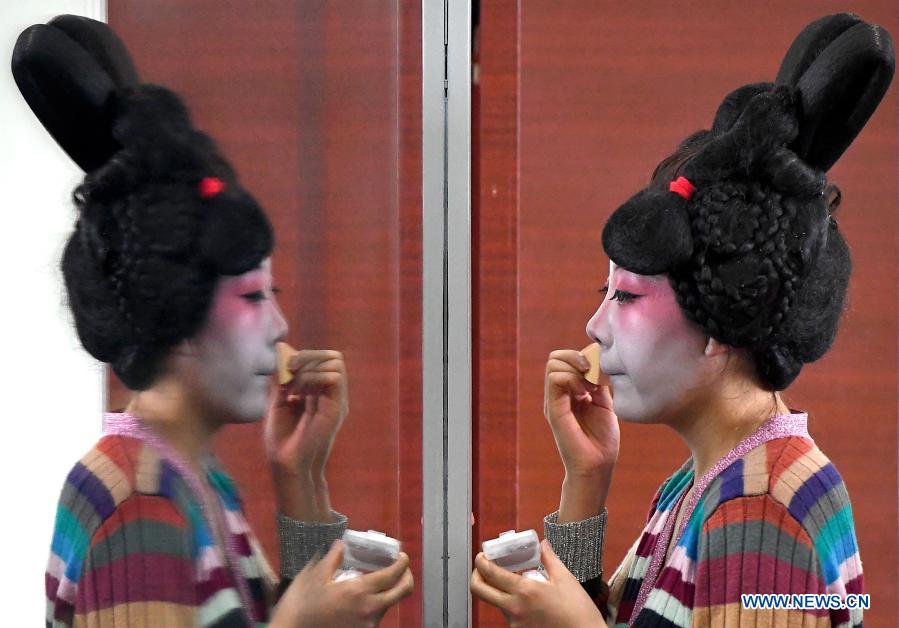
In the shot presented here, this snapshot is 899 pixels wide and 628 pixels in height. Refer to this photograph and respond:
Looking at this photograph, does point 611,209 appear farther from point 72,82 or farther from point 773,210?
point 72,82

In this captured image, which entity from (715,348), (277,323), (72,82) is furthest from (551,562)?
(72,82)

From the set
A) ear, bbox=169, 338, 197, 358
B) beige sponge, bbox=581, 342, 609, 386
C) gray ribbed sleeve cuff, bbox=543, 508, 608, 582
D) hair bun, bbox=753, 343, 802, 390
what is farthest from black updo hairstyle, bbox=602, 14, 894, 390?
ear, bbox=169, 338, 197, 358

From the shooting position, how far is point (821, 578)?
1.07 meters

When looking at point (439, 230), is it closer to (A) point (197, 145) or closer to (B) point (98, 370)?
(A) point (197, 145)

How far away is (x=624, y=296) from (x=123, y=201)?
52 centimetres

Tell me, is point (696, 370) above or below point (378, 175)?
below

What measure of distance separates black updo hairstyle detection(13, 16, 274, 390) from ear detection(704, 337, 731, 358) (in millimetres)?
504

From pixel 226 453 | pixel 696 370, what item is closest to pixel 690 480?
pixel 696 370

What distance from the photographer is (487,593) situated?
119cm

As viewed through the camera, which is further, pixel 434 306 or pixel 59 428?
pixel 434 306

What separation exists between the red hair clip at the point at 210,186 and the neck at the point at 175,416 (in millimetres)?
183

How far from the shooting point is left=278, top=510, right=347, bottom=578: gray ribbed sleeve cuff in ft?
3.63

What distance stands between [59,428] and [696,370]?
639mm

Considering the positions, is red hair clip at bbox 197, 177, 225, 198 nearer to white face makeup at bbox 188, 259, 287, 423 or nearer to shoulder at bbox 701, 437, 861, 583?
white face makeup at bbox 188, 259, 287, 423
